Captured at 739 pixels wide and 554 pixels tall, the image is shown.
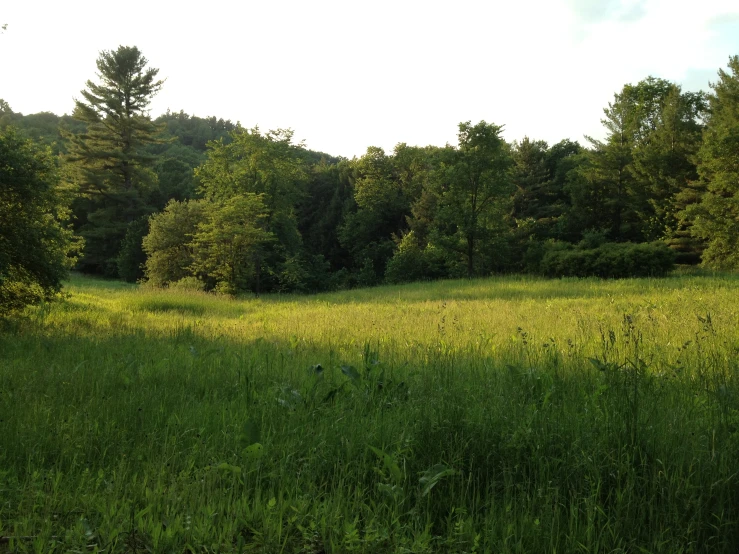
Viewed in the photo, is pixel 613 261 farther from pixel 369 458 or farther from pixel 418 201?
pixel 418 201

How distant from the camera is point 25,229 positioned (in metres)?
8.09

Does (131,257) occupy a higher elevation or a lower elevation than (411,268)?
higher

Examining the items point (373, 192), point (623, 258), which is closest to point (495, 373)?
point (623, 258)

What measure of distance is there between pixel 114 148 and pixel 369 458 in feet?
162

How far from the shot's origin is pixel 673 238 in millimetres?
31953

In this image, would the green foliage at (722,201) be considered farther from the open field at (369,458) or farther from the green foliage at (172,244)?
the green foliage at (172,244)

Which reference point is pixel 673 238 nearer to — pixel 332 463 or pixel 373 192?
pixel 373 192

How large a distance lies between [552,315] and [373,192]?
4529cm

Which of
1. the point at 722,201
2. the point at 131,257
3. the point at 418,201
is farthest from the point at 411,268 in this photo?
the point at 131,257

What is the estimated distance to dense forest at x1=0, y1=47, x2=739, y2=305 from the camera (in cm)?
2611

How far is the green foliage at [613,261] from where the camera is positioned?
22.8 meters

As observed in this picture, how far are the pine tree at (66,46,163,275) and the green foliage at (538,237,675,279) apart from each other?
37552 millimetres

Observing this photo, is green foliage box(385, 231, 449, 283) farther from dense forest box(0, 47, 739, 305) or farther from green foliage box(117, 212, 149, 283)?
green foliage box(117, 212, 149, 283)

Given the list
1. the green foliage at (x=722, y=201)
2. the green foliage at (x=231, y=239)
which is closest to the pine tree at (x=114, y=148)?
the green foliage at (x=231, y=239)
